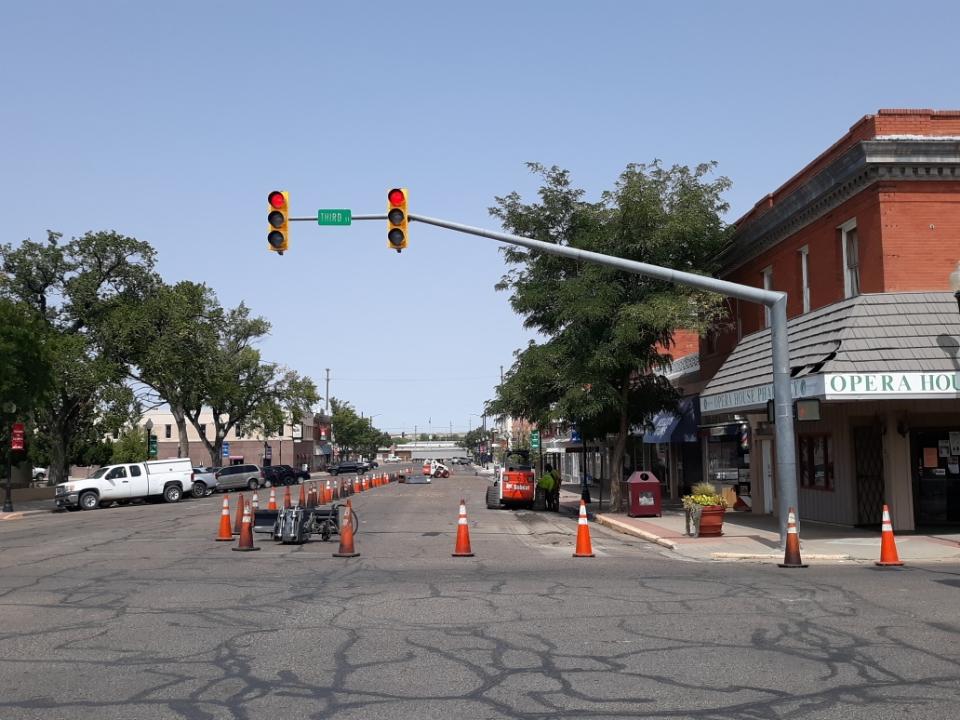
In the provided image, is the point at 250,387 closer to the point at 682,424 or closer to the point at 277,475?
the point at 277,475

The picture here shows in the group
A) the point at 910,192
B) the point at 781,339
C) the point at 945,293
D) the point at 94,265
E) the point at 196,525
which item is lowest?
the point at 196,525

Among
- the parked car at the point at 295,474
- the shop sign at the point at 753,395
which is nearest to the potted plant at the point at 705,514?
the shop sign at the point at 753,395

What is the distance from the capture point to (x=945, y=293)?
18.7 metres

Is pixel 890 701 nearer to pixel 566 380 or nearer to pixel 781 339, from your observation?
pixel 781 339

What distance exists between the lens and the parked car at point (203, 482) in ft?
167

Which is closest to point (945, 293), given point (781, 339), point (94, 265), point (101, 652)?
point (781, 339)

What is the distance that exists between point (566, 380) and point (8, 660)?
21.2 meters

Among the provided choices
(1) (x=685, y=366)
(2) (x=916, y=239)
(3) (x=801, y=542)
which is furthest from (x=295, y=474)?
(2) (x=916, y=239)

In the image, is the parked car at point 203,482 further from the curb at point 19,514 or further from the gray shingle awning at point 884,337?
the gray shingle awning at point 884,337

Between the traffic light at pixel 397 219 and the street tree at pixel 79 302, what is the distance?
3583 centimetres

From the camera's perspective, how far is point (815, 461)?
22.7 meters

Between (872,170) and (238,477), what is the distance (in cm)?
4793

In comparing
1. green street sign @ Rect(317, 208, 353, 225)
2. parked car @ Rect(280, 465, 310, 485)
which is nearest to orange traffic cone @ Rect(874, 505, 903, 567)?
green street sign @ Rect(317, 208, 353, 225)

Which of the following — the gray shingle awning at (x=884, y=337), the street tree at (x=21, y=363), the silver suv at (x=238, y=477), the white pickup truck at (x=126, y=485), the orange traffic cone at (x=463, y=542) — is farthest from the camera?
the silver suv at (x=238, y=477)
